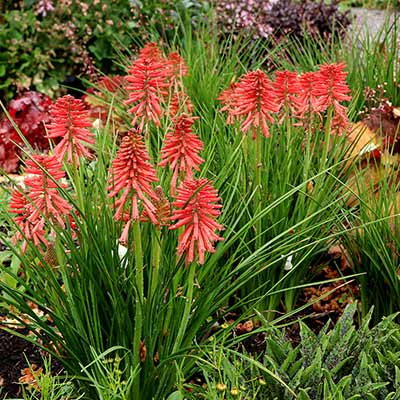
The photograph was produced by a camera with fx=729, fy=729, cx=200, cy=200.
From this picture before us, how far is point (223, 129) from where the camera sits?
12.0 feet

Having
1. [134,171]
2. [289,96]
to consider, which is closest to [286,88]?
[289,96]

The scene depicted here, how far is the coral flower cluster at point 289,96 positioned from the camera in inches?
103

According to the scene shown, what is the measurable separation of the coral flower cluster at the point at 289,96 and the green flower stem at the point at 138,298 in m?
0.74

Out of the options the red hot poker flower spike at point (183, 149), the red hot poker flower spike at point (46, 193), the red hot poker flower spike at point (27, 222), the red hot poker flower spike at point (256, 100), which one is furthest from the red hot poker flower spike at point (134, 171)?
the red hot poker flower spike at point (256, 100)

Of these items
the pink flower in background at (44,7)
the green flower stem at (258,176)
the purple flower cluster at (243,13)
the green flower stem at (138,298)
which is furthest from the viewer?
the purple flower cluster at (243,13)

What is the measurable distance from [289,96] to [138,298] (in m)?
1.26

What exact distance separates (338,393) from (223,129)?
5.53ft

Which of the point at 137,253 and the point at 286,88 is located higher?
the point at 286,88

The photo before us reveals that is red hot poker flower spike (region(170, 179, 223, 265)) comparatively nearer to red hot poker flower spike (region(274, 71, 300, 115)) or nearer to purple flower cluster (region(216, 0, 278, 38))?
red hot poker flower spike (region(274, 71, 300, 115))

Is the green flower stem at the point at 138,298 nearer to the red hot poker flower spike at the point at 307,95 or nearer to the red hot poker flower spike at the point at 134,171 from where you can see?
the red hot poker flower spike at the point at 134,171

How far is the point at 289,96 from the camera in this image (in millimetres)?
3102

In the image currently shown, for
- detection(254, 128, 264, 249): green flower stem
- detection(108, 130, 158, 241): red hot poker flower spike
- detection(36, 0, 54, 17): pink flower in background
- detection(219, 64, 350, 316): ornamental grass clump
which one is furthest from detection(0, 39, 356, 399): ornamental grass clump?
detection(36, 0, 54, 17): pink flower in background

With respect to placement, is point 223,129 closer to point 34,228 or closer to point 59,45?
point 34,228

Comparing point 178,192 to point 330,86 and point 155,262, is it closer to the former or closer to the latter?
point 155,262
